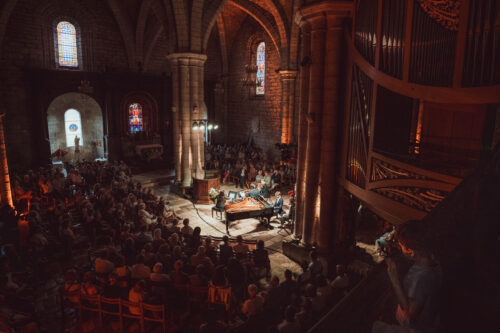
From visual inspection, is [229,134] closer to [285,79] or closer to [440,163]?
[285,79]

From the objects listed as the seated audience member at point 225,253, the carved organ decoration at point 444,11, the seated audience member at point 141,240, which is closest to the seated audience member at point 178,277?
the seated audience member at point 225,253

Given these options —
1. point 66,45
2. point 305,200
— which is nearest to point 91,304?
point 305,200

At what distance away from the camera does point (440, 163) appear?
620cm

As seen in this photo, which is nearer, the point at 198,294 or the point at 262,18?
the point at 198,294

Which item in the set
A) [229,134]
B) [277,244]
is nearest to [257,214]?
[277,244]

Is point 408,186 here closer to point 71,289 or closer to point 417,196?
point 417,196

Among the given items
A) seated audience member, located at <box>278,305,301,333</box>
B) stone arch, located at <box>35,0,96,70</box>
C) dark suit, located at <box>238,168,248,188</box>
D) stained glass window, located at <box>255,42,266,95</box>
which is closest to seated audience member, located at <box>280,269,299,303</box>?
seated audience member, located at <box>278,305,301,333</box>

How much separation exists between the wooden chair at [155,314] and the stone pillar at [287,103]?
16.7 meters

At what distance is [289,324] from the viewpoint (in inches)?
188

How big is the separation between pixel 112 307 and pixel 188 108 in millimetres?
10783

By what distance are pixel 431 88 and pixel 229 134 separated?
22.5 metres

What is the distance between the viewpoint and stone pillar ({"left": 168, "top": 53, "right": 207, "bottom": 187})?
49.4ft

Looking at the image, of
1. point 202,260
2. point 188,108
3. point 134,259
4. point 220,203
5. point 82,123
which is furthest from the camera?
point 82,123

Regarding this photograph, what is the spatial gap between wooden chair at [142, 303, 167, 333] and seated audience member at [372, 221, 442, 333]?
13.3 ft
